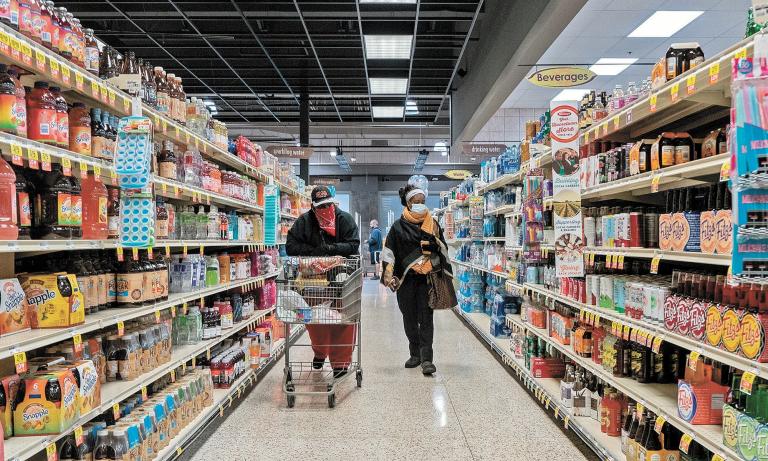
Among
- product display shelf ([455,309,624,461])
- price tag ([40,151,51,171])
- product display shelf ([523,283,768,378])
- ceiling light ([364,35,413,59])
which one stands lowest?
product display shelf ([455,309,624,461])

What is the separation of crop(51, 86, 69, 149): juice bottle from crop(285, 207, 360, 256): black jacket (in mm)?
2828

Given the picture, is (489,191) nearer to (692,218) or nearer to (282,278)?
(282,278)

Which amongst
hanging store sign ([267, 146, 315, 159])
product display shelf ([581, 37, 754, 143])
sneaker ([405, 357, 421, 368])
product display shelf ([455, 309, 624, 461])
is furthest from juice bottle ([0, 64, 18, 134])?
hanging store sign ([267, 146, 315, 159])

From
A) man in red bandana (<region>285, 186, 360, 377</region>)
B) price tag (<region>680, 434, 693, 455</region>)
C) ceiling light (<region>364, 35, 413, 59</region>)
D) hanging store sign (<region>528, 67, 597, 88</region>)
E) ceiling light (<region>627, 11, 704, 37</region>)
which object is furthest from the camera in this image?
ceiling light (<region>364, 35, 413, 59</region>)

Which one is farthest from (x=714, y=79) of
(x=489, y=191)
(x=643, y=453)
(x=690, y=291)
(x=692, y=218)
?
(x=489, y=191)

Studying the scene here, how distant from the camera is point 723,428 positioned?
234 cm

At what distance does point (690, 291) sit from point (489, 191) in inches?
209

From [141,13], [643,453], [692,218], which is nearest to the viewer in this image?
[692,218]

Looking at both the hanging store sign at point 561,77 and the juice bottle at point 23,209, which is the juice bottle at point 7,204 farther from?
the hanging store sign at point 561,77

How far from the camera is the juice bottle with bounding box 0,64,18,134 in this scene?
7.35 ft

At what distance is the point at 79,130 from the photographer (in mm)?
2752

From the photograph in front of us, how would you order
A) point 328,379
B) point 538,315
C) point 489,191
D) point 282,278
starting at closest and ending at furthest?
point 282,278 < point 538,315 < point 328,379 < point 489,191

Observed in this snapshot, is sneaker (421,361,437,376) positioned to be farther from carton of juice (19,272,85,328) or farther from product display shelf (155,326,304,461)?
carton of juice (19,272,85,328)

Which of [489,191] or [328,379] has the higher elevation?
[489,191]
